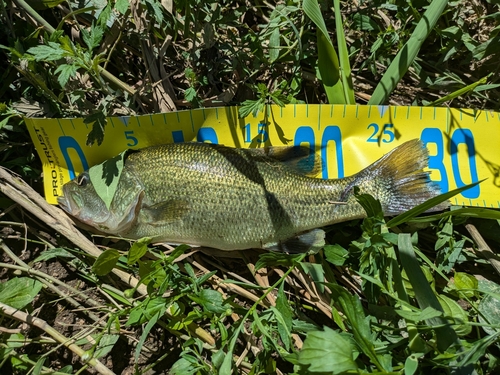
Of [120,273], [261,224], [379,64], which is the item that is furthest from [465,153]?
[120,273]

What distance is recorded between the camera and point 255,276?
272 centimetres

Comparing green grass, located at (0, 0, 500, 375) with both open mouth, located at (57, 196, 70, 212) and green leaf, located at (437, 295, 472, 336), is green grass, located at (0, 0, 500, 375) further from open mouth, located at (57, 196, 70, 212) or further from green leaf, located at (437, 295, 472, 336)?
green leaf, located at (437, 295, 472, 336)

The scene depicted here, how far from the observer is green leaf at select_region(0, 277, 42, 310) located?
237 cm

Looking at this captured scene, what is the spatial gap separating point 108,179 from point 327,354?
1.66m

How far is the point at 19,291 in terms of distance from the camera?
2.41 m

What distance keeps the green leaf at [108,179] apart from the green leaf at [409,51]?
66.3 inches

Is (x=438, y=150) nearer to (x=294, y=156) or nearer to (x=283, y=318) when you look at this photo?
(x=294, y=156)

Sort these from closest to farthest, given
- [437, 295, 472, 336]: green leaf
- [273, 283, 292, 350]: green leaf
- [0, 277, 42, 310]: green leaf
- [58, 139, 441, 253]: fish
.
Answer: [437, 295, 472, 336]: green leaf
[273, 283, 292, 350]: green leaf
[0, 277, 42, 310]: green leaf
[58, 139, 441, 253]: fish

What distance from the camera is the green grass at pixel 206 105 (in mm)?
2318

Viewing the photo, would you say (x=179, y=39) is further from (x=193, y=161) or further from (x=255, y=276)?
(x=255, y=276)

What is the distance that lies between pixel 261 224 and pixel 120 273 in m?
0.96

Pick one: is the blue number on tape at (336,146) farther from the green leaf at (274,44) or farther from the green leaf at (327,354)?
the green leaf at (327,354)

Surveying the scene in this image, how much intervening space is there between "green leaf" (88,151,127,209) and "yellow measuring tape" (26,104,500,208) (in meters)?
0.22

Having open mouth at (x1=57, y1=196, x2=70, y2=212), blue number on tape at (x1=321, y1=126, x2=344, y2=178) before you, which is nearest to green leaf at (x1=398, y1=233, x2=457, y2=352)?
blue number on tape at (x1=321, y1=126, x2=344, y2=178)
